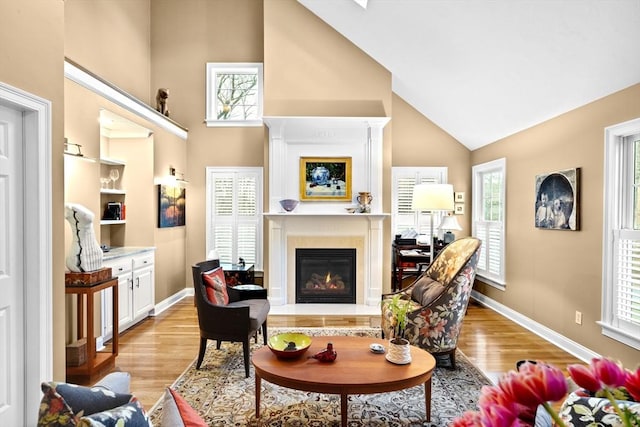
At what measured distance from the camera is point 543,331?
13.3 feet

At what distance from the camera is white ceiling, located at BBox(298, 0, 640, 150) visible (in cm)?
269

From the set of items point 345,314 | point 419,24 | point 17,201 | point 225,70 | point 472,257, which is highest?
point 225,70

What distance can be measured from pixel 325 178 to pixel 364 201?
0.66 meters

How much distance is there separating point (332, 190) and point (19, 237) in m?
3.77

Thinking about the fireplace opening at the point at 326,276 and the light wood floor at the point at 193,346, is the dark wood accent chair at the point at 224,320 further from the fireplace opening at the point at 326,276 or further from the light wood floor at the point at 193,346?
the fireplace opening at the point at 326,276

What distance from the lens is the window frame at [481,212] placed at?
5027 mm

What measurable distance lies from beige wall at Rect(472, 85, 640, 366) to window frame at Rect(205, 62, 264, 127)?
151 inches

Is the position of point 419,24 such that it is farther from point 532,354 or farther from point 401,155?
point 532,354

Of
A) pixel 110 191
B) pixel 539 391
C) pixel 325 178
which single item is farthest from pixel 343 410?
pixel 110 191

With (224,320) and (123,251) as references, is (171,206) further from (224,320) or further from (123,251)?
(224,320)

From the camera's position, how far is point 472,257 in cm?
321

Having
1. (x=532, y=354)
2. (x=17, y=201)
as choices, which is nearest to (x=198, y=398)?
(x=17, y=201)

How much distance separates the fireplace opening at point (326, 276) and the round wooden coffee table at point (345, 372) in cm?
269

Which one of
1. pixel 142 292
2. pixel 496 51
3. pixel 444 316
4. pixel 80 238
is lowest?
pixel 142 292
